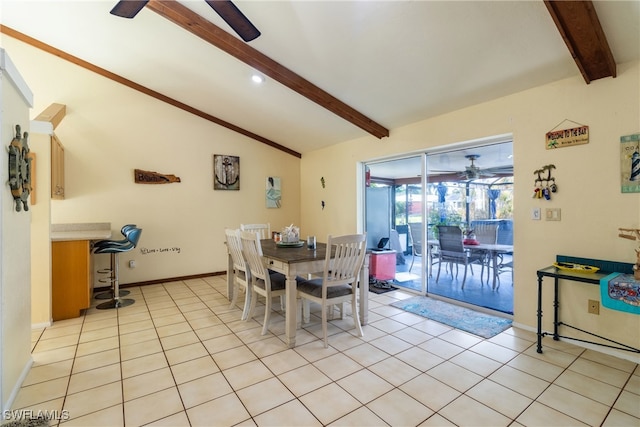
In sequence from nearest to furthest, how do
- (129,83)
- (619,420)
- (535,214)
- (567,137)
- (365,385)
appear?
1. (619,420)
2. (365,385)
3. (567,137)
4. (535,214)
5. (129,83)

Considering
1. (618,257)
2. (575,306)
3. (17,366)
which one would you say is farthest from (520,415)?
(17,366)

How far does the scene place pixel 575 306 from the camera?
8.68 ft

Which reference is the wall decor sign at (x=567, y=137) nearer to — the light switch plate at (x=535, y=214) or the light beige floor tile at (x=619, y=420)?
the light switch plate at (x=535, y=214)

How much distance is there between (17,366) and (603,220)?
15.0ft

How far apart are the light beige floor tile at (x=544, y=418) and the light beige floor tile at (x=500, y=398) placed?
35mm

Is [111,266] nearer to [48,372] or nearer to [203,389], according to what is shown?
[48,372]

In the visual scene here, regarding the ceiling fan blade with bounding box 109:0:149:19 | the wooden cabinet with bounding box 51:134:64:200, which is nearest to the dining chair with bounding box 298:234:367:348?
the ceiling fan blade with bounding box 109:0:149:19

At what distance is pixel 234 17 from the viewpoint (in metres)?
2.04

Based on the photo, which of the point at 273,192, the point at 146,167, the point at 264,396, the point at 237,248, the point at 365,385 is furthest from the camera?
the point at 273,192

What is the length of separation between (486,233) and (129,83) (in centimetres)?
550

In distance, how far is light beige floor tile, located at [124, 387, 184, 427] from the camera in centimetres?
174

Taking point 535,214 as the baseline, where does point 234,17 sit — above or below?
above

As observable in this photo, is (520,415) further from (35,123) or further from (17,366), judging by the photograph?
(35,123)

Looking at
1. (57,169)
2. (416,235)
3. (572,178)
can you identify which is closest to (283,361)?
(416,235)
